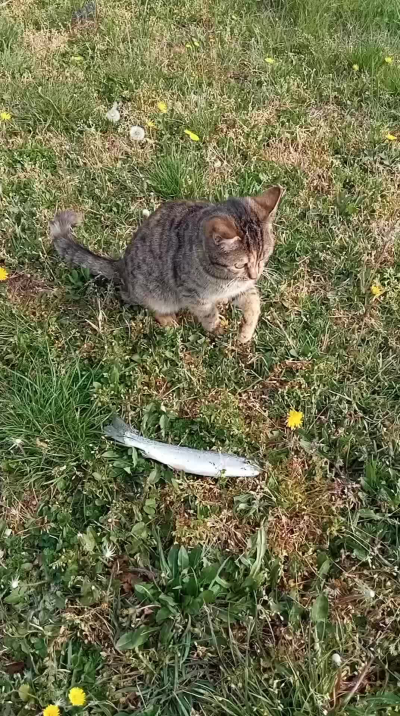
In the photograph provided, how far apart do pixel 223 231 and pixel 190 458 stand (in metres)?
0.94

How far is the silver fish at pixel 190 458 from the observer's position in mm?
2492

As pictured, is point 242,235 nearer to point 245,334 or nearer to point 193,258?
point 193,258

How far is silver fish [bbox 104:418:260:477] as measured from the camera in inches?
98.1

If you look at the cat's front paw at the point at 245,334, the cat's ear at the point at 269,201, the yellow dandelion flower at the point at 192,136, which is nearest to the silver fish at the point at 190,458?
the cat's front paw at the point at 245,334

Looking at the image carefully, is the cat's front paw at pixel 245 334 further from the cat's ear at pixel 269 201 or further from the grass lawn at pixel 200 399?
the cat's ear at pixel 269 201

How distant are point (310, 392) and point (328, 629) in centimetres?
103

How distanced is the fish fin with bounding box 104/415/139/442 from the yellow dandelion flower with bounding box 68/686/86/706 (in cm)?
96

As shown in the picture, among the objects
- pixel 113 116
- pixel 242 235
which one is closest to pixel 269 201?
pixel 242 235

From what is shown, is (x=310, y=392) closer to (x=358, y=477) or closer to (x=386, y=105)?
(x=358, y=477)

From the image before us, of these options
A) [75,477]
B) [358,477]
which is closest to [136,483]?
[75,477]

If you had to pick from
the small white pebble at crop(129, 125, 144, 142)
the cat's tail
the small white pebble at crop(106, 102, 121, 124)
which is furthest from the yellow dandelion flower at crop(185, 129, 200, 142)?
the cat's tail

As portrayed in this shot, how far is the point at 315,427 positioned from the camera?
105 inches

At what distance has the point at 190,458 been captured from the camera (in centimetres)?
252

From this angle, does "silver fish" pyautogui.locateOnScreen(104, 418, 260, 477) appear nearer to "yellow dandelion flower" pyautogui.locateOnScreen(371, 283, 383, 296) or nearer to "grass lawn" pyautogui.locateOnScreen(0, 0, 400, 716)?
"grass lawn" pyautogui.locateOnScreen(0, 0, 400, 716)
